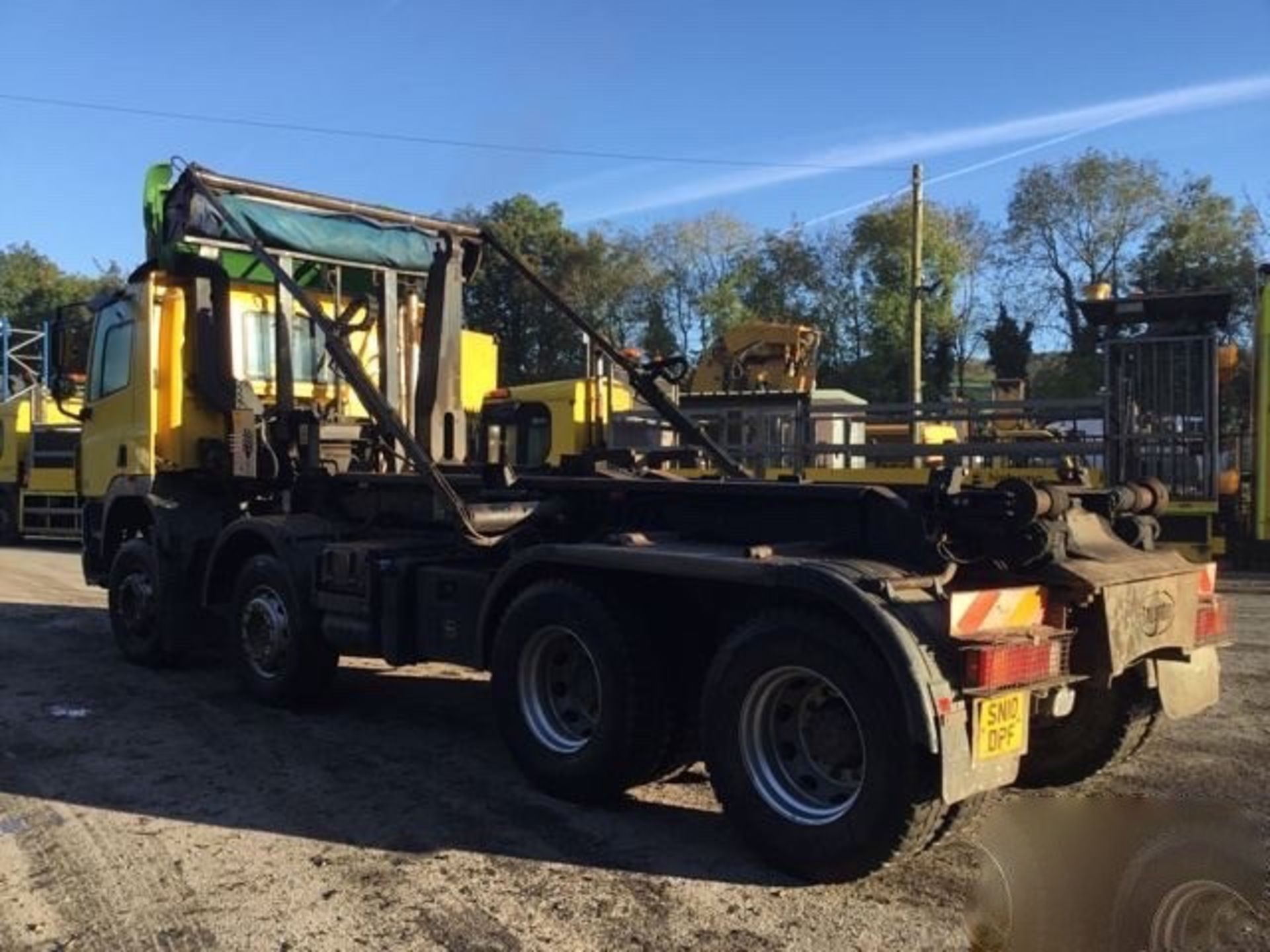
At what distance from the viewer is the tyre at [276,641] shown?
7.51 m

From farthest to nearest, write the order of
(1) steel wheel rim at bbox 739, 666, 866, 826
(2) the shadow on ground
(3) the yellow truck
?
1. (2) the shadow on ground
2. (1) steel wheel rim at bbox 739, 666, 866, 826
3. (3) the yellow truck

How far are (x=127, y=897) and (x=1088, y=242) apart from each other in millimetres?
49394

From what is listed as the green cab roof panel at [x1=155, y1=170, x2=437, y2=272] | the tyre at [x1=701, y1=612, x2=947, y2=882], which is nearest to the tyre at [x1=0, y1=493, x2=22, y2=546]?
the green cab roof panel at [x1=155, y1=170, x2=437, y2=272]

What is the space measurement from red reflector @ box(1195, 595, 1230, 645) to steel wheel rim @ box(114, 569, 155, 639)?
Answer: 709cm

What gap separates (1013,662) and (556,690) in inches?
92.1

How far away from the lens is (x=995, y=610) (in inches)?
177

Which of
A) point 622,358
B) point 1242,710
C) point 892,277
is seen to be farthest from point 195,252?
point 892,277

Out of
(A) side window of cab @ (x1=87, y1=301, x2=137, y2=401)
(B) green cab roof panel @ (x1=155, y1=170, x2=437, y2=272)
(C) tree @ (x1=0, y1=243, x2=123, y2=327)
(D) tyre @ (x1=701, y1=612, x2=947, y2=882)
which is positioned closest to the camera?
(D) tyre @ (x1=701, y1=612, x2=947, y2=882)

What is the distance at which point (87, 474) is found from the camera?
10.1 m

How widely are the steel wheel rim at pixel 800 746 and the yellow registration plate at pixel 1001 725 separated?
0.47m

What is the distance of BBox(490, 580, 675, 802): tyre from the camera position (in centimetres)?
535

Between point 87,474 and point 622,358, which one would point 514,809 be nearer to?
point 622,358

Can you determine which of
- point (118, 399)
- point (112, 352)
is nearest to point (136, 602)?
point (118, 399)

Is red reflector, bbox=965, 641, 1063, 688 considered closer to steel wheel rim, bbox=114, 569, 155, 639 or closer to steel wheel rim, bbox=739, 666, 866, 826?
steel wheel rim, bbox=739, 666, 866, 826
